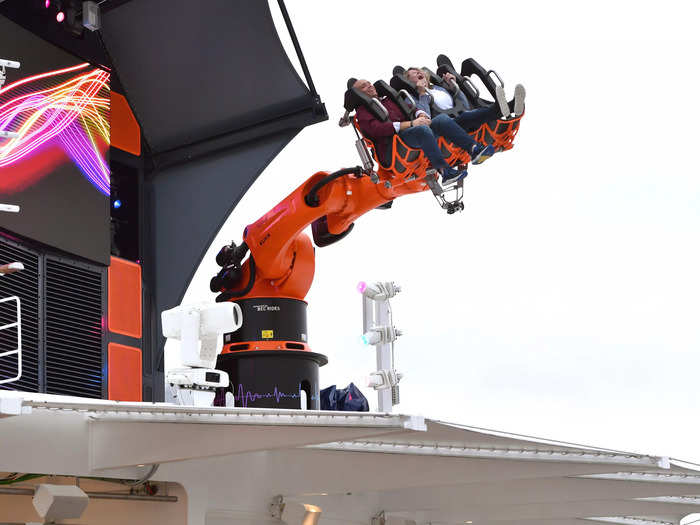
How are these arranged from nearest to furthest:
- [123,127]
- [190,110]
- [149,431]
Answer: [149,431], [123,127], [190,110]

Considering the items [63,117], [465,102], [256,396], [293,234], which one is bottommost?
[256,396]

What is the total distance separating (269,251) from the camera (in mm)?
9891

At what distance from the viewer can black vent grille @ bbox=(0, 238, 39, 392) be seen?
9422 mm

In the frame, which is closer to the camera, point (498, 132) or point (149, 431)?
point (149, 431)

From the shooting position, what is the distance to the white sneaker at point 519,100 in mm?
9086

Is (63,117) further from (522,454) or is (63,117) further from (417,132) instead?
(522,454)

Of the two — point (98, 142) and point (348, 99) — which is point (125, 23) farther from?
point (348, 99)

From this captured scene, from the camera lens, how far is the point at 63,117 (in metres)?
10.8

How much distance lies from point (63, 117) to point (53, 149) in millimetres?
418

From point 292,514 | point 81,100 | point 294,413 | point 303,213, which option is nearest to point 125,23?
point 81,100

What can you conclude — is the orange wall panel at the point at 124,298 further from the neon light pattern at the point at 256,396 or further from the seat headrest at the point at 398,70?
the seat headrest at the point at 398,70

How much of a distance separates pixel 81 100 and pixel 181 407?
193 inches

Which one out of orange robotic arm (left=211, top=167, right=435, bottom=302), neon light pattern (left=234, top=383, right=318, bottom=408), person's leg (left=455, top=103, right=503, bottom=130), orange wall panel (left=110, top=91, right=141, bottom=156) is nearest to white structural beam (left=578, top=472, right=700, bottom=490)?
neon light pattern (left=234, top=383, right=318, bottom=408)

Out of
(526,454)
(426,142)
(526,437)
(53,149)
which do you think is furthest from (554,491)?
(53,149)
